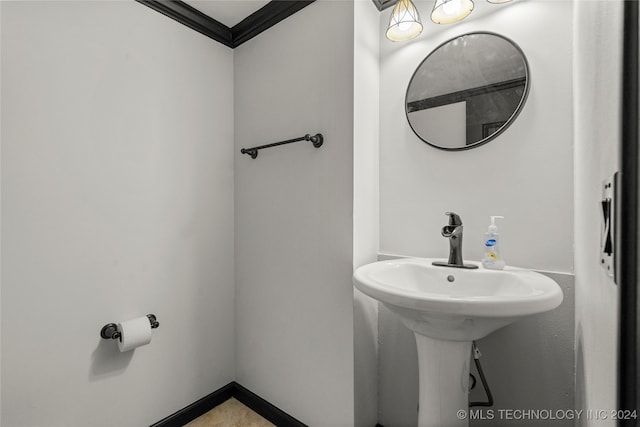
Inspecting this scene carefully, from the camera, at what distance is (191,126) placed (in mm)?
1683

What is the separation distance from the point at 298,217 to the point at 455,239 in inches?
28.9

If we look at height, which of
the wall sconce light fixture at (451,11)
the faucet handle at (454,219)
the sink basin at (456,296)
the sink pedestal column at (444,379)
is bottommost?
the sink pedestal column at (444,379)

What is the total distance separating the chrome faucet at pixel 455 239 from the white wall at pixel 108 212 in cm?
126

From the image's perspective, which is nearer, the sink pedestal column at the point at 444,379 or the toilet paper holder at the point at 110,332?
the sink pedestal column at the point at 444,379

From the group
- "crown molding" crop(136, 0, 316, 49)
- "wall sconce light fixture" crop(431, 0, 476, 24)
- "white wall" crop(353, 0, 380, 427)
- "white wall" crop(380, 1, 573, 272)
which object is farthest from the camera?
"crown molding" crop(136, 0, 316, 49)

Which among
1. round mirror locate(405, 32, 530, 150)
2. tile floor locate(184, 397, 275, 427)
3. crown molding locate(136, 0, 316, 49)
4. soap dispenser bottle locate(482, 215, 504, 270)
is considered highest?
crown molding locate(136, 0, 316, 49)

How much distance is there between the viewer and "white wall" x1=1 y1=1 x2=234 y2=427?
3.76 ft

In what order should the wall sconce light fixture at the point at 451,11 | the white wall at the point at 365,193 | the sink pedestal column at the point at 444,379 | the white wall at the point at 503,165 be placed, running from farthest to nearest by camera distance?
1. the white wall at the point at 365,193
2. the wall sconce light fixture at the point at 451,11
3. the white wall at the point at 503,165
4. the sink pedestal column at the point at 444,379

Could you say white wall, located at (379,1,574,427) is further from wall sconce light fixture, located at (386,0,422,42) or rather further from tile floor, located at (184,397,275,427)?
tile floor, located at (184,397,275,427)

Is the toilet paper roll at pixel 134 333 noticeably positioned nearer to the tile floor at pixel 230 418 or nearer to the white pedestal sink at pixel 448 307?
A: the tile floor at pixel 230 418

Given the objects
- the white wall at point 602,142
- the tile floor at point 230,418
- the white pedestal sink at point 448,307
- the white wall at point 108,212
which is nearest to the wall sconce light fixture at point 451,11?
the white wall at point 602,142

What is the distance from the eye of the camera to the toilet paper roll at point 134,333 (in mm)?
1313

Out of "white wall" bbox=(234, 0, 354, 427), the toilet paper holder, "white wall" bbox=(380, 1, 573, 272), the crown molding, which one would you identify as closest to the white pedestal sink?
"white wall" bbox=(380, 1, 573, 272)

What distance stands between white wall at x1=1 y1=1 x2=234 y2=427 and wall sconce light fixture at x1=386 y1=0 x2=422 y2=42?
105 cm
